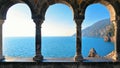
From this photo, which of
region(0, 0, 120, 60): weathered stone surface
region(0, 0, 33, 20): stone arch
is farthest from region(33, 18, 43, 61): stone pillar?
region(0, 0, 33, 20): stone arch

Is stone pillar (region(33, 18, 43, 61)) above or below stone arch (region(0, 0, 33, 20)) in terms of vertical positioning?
below

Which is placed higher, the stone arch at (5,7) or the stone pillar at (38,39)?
the stone arch at (5,7)

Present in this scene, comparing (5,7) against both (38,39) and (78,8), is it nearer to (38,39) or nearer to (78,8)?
(38,39)

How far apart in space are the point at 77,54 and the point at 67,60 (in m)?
0.56

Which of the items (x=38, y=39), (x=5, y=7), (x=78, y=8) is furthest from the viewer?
(x=5, y=7)

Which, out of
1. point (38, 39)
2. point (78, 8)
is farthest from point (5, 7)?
point (78, 8)

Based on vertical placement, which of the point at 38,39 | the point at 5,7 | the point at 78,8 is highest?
the point at 5,7

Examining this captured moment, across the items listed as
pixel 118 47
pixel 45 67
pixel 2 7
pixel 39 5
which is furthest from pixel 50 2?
pixel 118 47

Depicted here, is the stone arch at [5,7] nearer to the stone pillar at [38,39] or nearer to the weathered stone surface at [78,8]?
the weathered stone surface at [78,8]

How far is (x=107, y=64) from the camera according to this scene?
1048 cm

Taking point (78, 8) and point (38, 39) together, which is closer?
point (78, 8)

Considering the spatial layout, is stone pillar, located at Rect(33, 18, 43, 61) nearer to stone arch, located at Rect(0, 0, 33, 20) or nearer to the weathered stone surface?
the weathered stone surface

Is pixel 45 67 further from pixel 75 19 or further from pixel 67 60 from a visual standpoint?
pixel 75 19

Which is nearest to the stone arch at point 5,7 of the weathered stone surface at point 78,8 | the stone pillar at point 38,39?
the weathered stone surface at point 78,8
